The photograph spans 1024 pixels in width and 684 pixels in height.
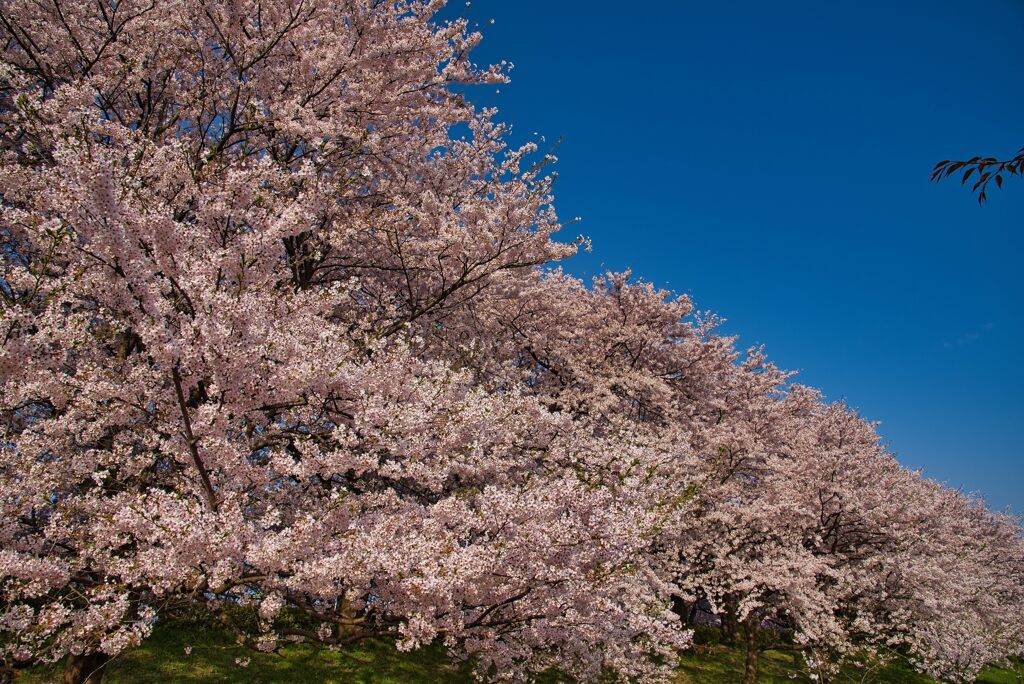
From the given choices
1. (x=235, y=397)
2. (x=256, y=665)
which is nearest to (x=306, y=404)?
(x=235, y=397)

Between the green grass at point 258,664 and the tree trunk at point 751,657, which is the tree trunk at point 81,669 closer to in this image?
the green grass at point 258,664

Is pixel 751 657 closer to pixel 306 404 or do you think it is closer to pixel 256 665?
pixel 256 665

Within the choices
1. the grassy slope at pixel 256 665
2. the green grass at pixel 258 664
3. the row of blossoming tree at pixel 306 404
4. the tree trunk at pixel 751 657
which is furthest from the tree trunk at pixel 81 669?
the tree trunk at pixel 751 657

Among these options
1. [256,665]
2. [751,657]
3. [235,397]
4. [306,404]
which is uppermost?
[306,404]

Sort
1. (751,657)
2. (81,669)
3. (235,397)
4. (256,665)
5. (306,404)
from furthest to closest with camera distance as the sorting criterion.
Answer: (751,657)
(256,665)
(81,669)
(306,404)
(235,397)

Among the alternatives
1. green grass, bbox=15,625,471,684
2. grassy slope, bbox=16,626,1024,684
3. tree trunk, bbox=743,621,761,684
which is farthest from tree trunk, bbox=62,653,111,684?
tree trunk, bbox=743,621,761,684

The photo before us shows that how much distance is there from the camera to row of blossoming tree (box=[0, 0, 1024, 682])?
548 centimetres

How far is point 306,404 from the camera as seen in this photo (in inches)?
260

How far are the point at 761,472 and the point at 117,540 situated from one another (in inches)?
793

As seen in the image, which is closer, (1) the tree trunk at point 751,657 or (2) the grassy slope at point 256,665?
(2) the grassy slope at point 256,665

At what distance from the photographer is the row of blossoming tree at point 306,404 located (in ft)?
18.0

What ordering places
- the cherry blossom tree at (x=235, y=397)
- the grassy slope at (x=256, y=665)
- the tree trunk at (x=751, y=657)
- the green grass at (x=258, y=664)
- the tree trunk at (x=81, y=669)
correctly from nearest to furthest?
1. the cherry blossom tree at (x=235, y=397)
2. the tree trunk at (x=81, y=669)
3. the grassy slope at (x=256, y=665)
4. the green grass at (x=258, y=664)
5. the tree trunk at (x=751, y=657)

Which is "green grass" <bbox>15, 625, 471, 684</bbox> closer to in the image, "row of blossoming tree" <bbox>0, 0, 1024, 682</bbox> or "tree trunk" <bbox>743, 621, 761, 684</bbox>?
"row of blossoming tree" <bbox>0, 0, 1024, 682</bbox>

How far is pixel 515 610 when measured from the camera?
7.03 meters
